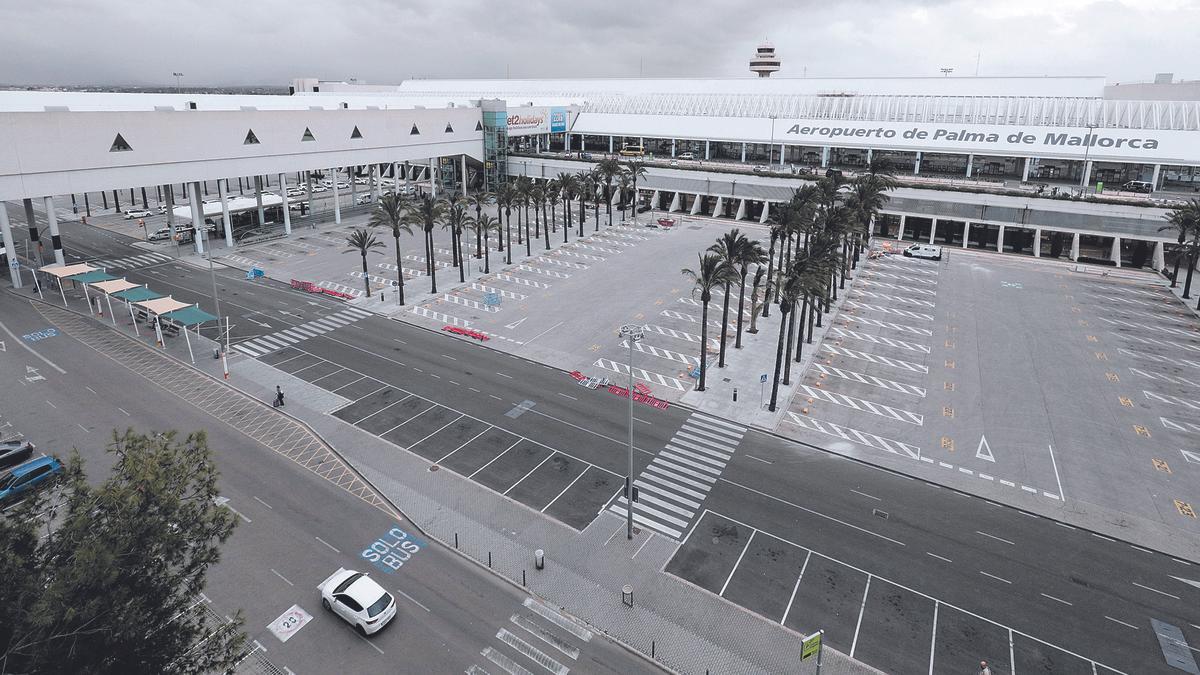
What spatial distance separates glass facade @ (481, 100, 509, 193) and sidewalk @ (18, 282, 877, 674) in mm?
91158

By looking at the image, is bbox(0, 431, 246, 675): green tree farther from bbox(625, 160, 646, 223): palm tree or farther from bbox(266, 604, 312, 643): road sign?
bbox(625, 160, 646, 223): palm tree

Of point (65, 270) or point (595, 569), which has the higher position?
point (65, 270)

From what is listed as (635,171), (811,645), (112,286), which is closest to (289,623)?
(811,645)

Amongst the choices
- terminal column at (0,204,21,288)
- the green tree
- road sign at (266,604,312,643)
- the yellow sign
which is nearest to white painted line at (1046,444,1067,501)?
the yellow sign

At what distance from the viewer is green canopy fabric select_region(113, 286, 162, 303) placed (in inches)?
2247

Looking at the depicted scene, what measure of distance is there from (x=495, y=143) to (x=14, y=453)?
97380 millimetres

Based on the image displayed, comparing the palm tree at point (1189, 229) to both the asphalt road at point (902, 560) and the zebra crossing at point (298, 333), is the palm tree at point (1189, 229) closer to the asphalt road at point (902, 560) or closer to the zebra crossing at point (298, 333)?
the asphalt road at point (902, 560)

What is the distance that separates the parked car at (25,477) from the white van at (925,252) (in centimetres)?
9167

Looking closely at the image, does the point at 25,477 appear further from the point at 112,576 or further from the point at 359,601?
the point at 112,576

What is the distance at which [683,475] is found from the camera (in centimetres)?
3788

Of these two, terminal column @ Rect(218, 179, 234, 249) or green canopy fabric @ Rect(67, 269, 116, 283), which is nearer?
green canopy fabric @ Rect(67, 269, 116, 283)

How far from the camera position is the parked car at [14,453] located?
123 ft

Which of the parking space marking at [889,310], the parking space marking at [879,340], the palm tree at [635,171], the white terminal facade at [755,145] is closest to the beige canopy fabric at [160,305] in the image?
the white terminal facade at [755,145]

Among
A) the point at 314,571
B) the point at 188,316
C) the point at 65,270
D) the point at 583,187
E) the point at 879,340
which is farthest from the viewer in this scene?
the point at 583,187
